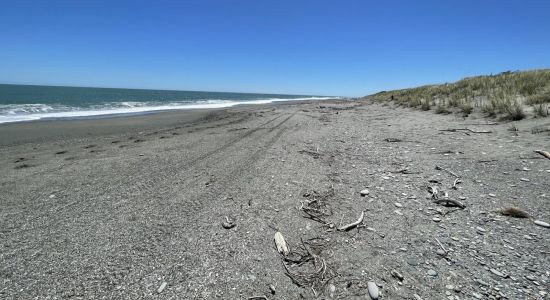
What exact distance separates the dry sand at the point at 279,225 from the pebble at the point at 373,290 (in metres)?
0.05

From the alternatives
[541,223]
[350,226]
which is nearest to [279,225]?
[350,226]

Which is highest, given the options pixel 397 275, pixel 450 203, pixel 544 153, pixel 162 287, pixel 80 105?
pixel 80 105

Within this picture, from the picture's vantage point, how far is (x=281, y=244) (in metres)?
2.85

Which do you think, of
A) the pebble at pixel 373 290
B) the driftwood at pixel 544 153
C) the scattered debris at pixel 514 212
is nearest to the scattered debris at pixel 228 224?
the pebble at pixel 373 290

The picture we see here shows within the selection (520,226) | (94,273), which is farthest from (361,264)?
(94,273)

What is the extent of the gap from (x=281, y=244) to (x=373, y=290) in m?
1.02

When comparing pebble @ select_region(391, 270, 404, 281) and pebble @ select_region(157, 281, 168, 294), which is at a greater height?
pebble @ select_region(391, 270, 404, 281)

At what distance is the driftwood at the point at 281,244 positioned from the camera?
273 cm

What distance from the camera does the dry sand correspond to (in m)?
2.26

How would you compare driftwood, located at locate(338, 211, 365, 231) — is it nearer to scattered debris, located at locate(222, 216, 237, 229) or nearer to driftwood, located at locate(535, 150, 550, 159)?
scattered debris, located at locate(222, 216, 237, 229)

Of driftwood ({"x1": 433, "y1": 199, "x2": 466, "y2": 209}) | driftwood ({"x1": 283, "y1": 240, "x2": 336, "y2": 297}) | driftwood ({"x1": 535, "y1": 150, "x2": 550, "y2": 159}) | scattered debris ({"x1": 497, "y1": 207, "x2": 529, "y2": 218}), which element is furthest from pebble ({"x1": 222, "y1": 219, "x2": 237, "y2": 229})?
driftwood ({"x1": 535, "y1": 150, "x2": 550, "y2": 159})

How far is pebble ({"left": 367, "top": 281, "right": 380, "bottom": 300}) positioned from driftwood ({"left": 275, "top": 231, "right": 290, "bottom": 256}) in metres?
0.84

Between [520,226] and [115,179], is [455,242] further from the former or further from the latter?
[115,179]

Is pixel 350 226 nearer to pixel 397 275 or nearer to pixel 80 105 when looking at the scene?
pixel 397 275
